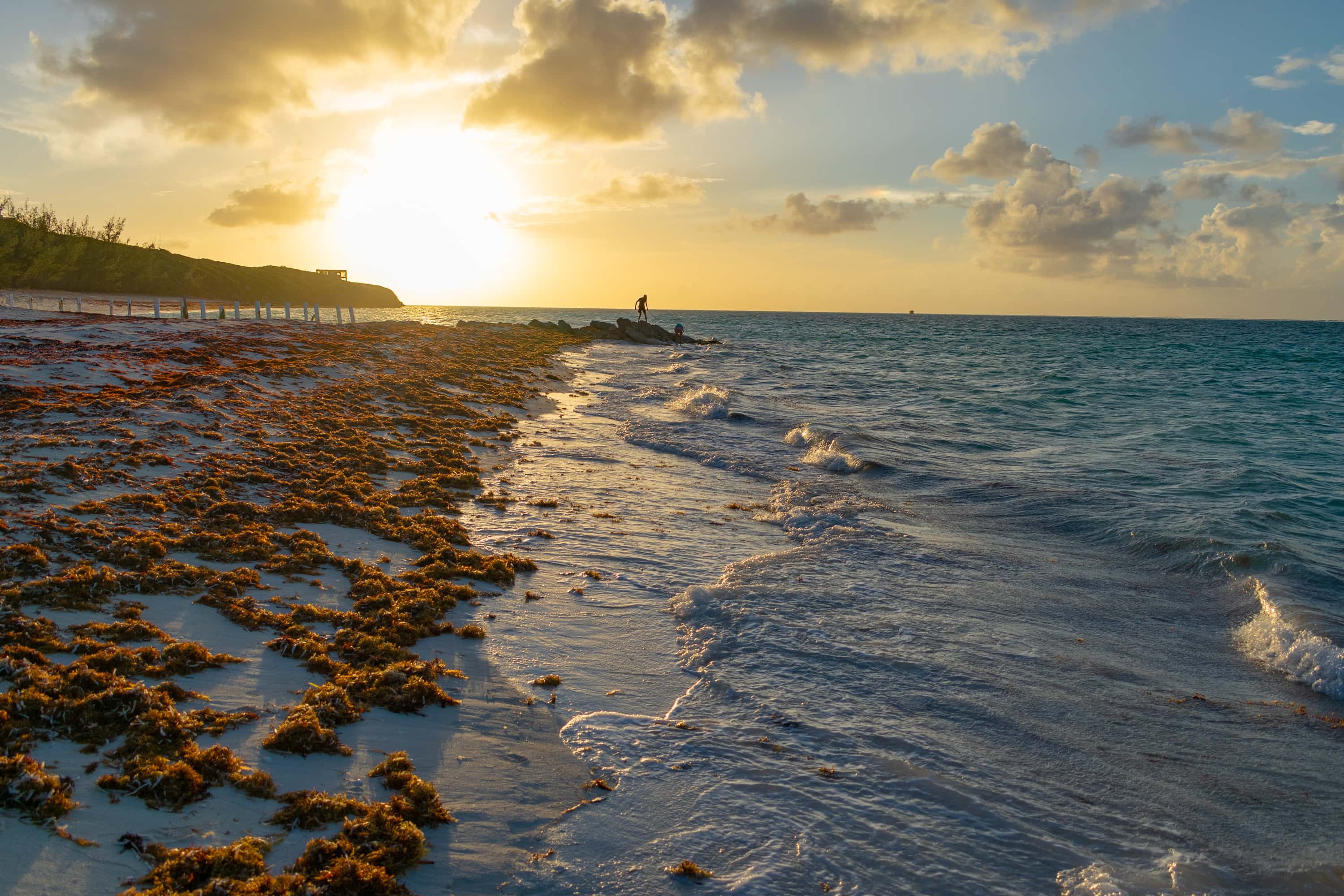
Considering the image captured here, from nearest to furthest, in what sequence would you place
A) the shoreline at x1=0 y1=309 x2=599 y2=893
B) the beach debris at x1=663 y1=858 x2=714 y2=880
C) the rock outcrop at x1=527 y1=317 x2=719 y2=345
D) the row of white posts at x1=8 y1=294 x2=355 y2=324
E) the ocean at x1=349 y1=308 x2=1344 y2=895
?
the shoreline at x1=0 y1=309 x2=599 y2=893 → the beach debris at x1=663 y1=858 x2=714 y2=880 → the ocean at x1=349 y1=308 x2=1344 y2=895 → the row of white posts at x1=8 y1=294 x2=355 y2=324 → the rock outcrop at x1=527 y1=317 x2=719 y2=345

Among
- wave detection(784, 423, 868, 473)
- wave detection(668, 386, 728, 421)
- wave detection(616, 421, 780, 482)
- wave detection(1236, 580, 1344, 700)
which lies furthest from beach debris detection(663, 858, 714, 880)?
wave detection(668, 386, 728, 421)

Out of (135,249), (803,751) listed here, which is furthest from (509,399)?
(135,249)

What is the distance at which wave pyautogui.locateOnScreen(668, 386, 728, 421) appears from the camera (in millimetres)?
21516

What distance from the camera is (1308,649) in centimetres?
702

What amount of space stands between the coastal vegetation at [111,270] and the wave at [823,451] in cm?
3463

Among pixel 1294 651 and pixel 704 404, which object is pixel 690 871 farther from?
pixel 704 404

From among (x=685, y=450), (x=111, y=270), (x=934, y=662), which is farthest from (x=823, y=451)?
(x=111, y=270)

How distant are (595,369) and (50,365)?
74.9 feet

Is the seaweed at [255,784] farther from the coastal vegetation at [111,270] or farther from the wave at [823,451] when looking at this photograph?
the coastal vegetation at [111,270]

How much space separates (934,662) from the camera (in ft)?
21.5

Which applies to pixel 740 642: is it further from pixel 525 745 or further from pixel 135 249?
pixel 135 249

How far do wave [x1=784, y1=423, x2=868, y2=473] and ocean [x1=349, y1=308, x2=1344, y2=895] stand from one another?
0.11 m

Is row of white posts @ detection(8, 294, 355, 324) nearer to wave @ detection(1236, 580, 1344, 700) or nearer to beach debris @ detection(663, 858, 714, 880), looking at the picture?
beach debris @ detection(663, 858, 714, 880)

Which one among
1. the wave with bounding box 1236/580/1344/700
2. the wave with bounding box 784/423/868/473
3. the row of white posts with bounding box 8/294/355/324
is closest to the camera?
the wave with bounding box 1236/580/1344/700
